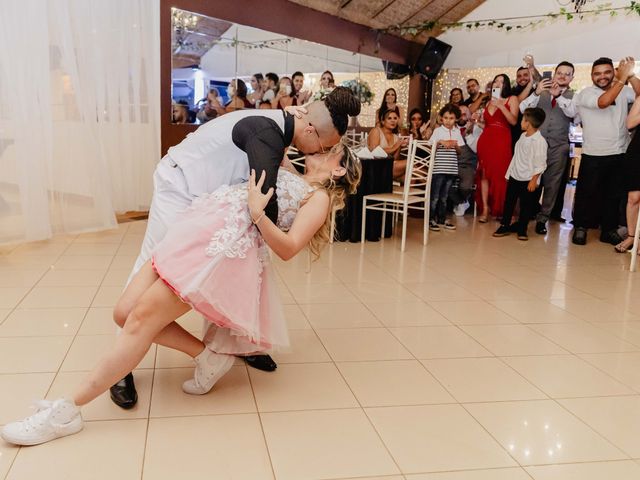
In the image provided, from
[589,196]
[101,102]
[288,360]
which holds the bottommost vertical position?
[288,360]

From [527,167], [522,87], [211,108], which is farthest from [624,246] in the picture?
[211,108]

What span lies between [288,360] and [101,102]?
3.84 metres

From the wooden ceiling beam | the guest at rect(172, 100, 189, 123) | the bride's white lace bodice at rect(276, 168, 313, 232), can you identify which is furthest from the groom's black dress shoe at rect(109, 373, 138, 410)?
the wooden ceiling beam

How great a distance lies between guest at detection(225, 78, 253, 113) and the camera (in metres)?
7.04

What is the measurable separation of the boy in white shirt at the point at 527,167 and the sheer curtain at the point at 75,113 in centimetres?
385

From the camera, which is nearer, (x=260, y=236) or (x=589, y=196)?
(x=260, y=236)

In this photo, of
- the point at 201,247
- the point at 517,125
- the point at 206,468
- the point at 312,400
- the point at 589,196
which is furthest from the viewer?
the point at 517,125

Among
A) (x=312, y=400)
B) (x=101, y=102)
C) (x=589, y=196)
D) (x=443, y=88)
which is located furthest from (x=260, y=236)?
(x=443, y=88)

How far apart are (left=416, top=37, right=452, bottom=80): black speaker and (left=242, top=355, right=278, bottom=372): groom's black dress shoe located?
8150 millimetres

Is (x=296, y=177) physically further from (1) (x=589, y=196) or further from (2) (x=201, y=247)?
(1) (x=589, y=196)

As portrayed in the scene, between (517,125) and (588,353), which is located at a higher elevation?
(517,125)

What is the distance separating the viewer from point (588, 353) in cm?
304

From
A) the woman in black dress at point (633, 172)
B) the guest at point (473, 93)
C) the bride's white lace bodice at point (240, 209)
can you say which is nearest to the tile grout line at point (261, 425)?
the bride's white lace bodice at point (240, 209)

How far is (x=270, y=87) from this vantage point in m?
7.59
